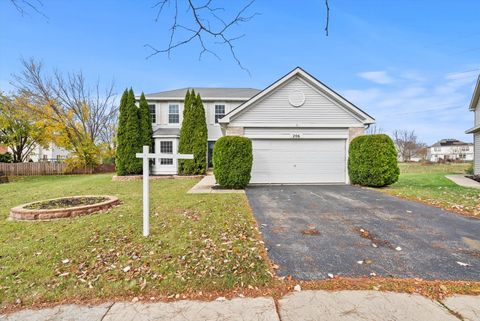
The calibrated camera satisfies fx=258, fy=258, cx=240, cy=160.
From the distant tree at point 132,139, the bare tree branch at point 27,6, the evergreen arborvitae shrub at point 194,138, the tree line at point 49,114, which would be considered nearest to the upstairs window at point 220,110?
the evergreen arborvitae shrub at point 194,138

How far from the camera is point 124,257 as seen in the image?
3.63 m

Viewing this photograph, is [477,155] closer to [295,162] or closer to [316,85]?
[316,85]

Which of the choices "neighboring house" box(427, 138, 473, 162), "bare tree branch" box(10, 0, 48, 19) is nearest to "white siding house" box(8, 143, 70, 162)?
"bare tree branch" box(10, 0, 48, 19)

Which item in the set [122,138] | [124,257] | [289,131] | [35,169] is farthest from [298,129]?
[35,169]

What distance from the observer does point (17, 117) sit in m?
20.6

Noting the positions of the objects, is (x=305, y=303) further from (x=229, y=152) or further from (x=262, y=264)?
(x=229, y=152)

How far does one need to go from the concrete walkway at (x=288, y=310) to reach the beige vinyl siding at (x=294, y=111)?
33.4 ft

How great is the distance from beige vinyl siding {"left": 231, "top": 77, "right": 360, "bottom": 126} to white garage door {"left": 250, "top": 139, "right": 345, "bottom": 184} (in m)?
0.97

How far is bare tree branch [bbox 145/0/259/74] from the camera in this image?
317 cm

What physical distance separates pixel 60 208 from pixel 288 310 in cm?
584

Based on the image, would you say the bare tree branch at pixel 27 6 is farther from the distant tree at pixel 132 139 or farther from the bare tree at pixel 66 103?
the bare tree at pixel 66 103

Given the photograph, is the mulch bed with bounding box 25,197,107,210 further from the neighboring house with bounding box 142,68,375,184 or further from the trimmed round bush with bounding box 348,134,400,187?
the trimmed round bush with bounding box 348,134,400,187

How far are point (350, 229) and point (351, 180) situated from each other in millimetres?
7686

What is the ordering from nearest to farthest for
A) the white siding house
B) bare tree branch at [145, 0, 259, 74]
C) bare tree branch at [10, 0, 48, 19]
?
bare tree branch at [10, 0, 48, 19], bare tree branch at [145, 0, 259, 74], the white siding house
